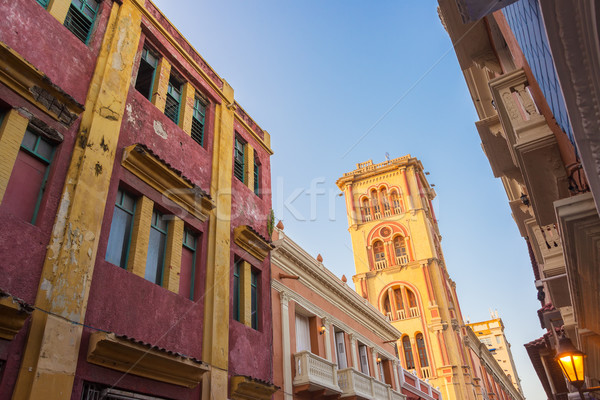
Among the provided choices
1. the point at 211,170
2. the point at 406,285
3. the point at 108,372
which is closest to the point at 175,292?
the point at 108,372

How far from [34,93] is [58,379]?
4.42 meters

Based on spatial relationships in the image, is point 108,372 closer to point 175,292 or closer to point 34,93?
point 175,292

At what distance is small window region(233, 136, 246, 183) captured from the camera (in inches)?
504

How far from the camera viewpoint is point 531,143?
7258 mm

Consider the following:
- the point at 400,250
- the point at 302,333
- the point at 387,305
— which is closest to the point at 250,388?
the point at 302,333

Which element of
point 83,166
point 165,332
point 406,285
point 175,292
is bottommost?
point 165,332

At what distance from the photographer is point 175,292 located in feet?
28.4

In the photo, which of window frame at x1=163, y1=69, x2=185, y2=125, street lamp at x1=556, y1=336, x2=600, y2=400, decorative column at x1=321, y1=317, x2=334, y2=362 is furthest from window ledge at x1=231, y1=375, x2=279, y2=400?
window frame at x1=163, y1=69, x2=185, y2=125

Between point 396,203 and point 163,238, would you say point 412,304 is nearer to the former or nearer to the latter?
point 396,203

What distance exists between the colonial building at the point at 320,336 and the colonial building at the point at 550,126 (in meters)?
6.17

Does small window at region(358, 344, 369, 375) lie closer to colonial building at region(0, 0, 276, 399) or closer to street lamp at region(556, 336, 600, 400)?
colonial building at region(0, 0, 276, 399)

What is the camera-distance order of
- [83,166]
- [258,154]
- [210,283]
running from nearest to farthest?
[83,166] < [210,283] < [258,154]

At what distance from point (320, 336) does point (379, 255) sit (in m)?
21.9

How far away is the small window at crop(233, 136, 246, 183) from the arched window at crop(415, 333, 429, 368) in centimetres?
2368
